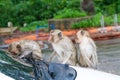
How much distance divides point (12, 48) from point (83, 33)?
1.46 m

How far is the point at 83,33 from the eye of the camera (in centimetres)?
905

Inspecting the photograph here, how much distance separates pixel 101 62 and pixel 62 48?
159 inches

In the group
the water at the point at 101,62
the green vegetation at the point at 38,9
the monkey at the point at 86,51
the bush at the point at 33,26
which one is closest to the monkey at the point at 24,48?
the monkey at the point at 86,51

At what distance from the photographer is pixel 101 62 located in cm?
1327

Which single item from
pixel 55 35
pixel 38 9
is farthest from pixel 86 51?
pixel 38 9

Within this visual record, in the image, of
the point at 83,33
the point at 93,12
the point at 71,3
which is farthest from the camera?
the point at 71,3

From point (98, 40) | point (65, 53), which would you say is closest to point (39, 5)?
point (98, 40)

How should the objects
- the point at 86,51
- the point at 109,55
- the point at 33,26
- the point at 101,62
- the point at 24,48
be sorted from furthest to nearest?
the point at 33,26, the point at 109,55, the point at 101,62, the point at 86,51, the point at 24,48

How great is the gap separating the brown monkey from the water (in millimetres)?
1575

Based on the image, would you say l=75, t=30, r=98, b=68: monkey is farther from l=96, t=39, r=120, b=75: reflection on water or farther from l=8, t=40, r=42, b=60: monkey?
l=96, t=39, r=120, b=75: reflection on water

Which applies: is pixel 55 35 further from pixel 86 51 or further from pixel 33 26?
pixel 33 26

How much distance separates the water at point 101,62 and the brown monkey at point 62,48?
1.58 m

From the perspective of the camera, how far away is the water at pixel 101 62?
4103 millimetres

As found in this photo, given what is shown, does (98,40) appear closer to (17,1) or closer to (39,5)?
(39,5)
